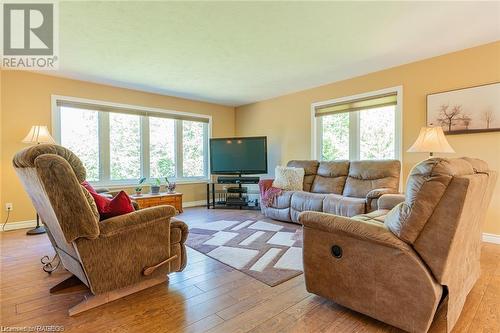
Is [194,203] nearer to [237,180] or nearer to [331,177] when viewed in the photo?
[237,180]

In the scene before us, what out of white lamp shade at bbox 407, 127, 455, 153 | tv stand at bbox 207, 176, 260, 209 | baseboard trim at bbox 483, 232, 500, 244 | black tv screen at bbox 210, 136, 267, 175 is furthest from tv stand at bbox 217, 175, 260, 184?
baseboard trim at bbox 483, 232, 500, 244

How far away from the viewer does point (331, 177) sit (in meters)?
4.25

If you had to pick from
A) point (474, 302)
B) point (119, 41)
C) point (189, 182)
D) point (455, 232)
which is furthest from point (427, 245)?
point (189, 182)

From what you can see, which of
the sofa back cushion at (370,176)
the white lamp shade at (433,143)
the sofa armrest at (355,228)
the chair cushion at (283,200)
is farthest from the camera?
the chair cushion at (283,200)

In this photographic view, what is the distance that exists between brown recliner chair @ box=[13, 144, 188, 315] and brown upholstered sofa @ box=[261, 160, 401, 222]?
2158 millimetres

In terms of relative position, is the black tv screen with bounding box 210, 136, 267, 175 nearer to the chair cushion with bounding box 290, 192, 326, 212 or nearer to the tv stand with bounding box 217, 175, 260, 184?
the tv stand with bounding box 217, 175, 260, 184

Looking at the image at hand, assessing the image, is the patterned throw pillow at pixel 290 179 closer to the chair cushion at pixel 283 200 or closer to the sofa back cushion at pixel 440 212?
the chair cushion at pixel 283 200

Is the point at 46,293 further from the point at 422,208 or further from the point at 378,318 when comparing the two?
the point at 422,208

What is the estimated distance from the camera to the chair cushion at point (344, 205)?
3225 millimetres

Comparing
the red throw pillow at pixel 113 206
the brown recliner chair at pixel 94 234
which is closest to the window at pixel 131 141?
the brown recliner chair at pixel 94 234

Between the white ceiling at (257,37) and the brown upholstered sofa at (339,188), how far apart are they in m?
1.49

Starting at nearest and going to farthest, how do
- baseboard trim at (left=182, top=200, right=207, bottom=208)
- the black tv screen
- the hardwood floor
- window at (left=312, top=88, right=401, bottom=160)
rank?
the hardwood floor → window at (left=312, top=88, right=401, bottom=160) → the black tv screen → baseboard trim at (left=182, top=200, right=207, bottom=208)

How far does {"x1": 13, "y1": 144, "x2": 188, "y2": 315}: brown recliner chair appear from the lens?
4.88 ft

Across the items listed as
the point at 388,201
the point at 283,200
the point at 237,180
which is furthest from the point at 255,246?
the point at 237,180
